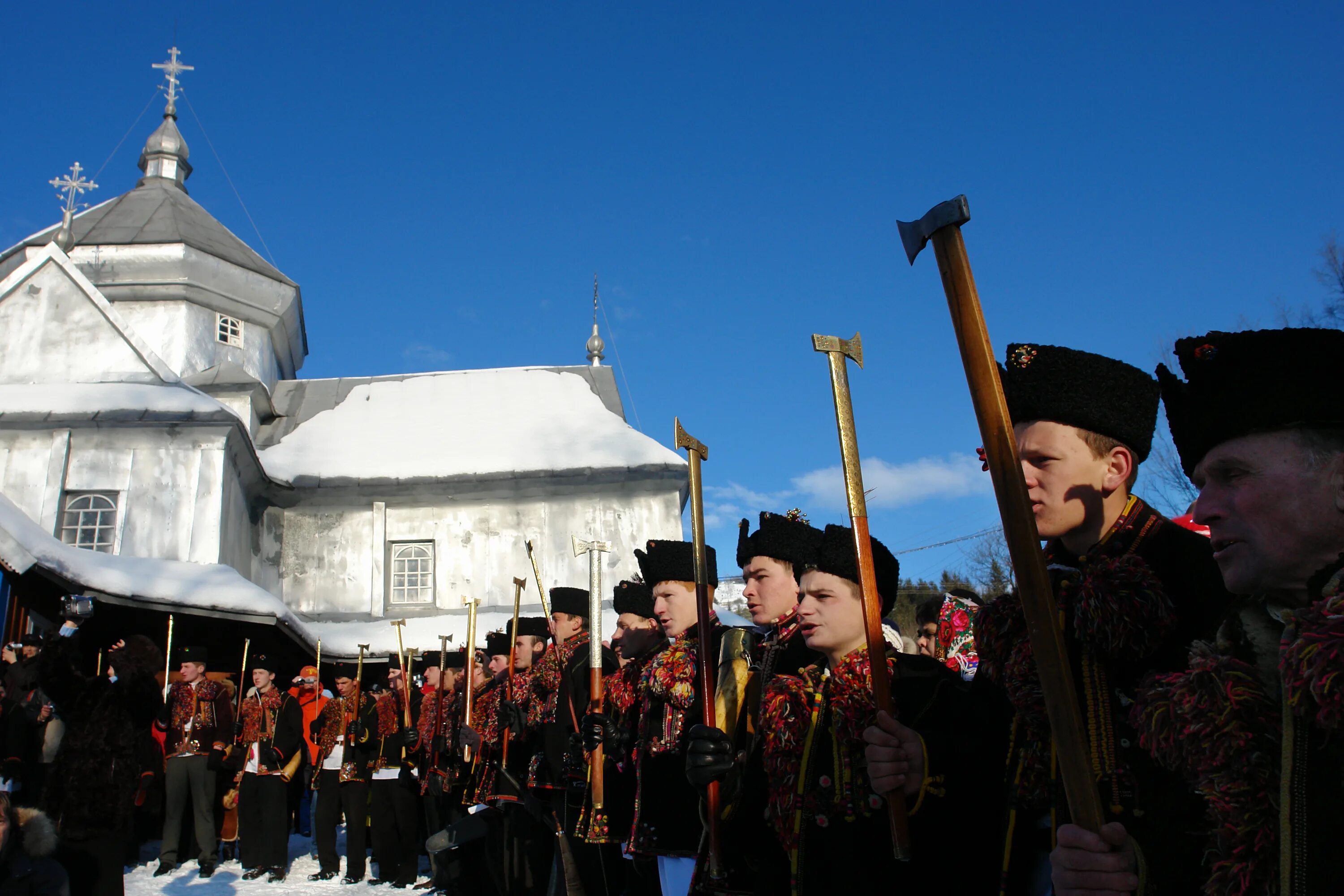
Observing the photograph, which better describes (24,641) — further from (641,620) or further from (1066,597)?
(1066,597)

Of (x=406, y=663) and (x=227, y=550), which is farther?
(x=227, y=550)

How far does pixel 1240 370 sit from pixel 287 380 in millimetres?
29051

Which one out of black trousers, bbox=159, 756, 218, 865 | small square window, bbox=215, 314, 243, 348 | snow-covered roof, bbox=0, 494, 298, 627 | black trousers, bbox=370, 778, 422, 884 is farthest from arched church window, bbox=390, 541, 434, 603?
black trousers, bbox=370, 778, 422, 884

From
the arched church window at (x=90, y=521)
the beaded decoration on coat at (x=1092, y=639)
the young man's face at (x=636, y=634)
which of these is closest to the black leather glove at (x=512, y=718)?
the young man's face at (x=636, y=634)

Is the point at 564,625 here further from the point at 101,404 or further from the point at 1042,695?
the point at 101,404

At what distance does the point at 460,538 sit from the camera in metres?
23.0

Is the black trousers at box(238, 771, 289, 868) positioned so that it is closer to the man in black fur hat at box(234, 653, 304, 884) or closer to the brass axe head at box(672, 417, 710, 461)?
the man in black fur hat at box(234, 653, 304, 884)

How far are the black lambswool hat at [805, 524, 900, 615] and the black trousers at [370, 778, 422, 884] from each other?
26.5 ft

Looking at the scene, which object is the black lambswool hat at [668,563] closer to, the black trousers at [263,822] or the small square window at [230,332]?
the black trousers at [263,822]

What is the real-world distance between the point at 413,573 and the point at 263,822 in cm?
1233

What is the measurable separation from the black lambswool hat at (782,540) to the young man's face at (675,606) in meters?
0.87

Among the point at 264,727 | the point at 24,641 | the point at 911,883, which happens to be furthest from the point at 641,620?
the point at 24,641

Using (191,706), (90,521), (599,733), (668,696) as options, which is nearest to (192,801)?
(191,706)

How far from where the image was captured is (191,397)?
19.2 m
